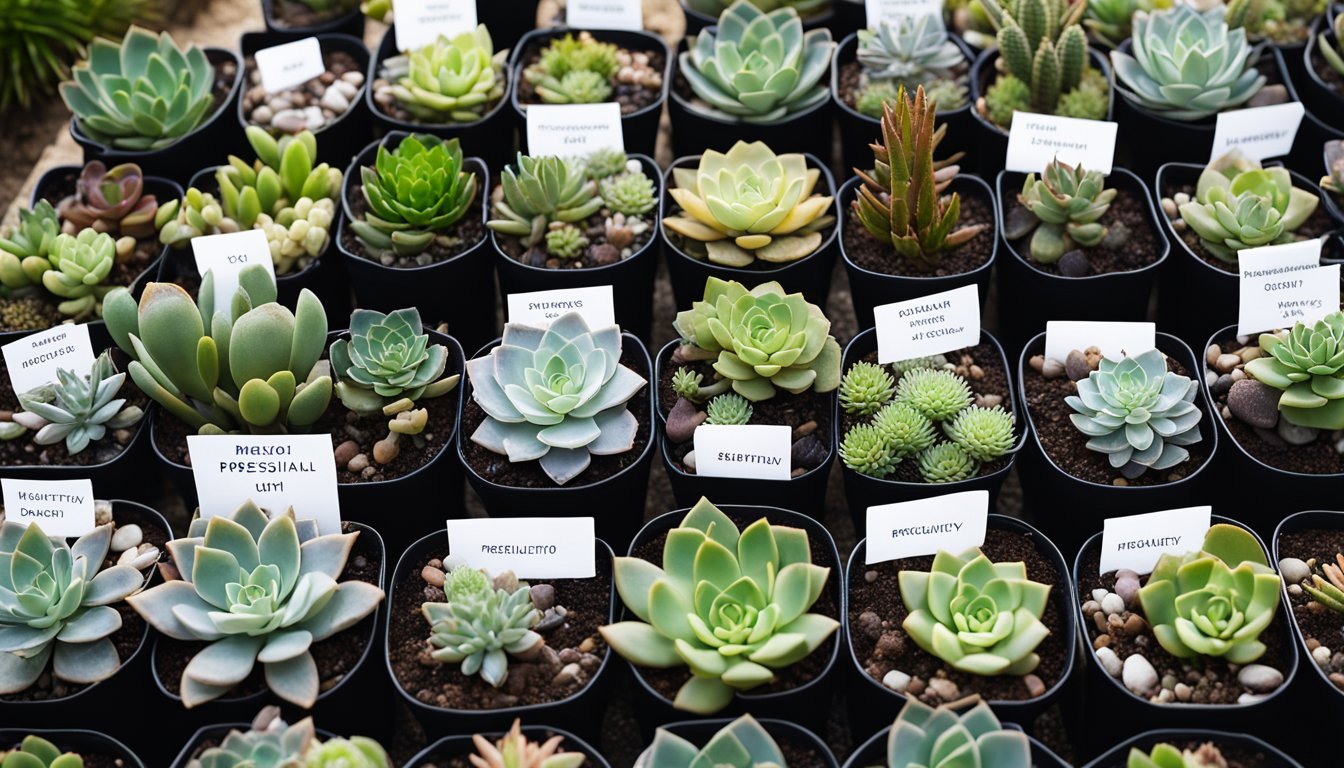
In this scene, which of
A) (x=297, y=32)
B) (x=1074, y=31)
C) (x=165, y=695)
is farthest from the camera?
(x=297, y=32)

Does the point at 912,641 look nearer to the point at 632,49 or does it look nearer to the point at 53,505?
the point at 53,505

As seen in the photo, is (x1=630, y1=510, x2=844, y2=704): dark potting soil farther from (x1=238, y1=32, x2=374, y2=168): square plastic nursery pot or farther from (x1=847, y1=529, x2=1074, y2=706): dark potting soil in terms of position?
(x1=238, y1=32, x2=374, y2=168): square plastic nursery pot

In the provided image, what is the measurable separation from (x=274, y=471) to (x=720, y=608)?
34.0 inches

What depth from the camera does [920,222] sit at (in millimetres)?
2467

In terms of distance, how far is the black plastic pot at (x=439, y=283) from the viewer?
2594 millimetres

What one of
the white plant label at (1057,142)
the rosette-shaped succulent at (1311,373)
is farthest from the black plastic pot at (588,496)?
the rosette-shaped succulent at (1311,373)

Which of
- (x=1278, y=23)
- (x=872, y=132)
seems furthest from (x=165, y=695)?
(x=1278, y=23)

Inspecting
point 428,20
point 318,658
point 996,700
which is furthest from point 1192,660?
point 428,20

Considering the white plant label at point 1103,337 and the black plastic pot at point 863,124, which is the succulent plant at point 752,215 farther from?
the white plant label at point 1103,337

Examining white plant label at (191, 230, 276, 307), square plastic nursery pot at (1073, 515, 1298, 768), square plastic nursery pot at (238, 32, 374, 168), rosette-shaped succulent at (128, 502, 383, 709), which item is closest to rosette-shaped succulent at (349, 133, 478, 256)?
white plant label at (191, 230, 276, 307)

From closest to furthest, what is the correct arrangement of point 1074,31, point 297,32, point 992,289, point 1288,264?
point 1288,264 < point 1074,31 < point 992,289 < point 297,32

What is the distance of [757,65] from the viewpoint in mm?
2844

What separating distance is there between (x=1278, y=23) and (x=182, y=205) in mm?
2741

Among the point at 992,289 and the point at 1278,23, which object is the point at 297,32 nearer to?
the point at 992,289
